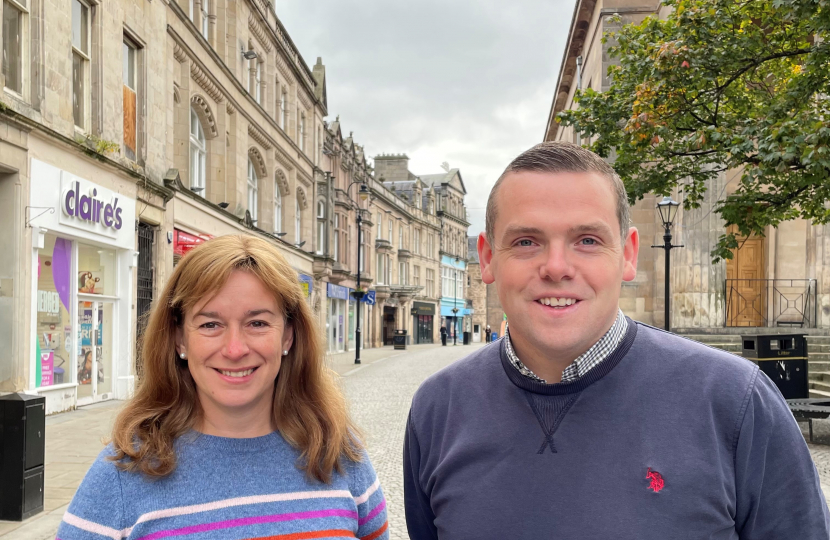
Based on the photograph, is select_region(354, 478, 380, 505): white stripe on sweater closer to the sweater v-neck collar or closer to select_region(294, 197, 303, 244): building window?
→ the sweater v-neck collar

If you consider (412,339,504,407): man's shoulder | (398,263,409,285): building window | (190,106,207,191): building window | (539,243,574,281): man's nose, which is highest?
(190,106,207,191): building window

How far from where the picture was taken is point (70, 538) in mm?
1995

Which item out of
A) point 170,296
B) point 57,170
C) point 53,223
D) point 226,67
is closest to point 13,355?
point 53,223

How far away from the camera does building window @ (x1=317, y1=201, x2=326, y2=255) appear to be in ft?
120

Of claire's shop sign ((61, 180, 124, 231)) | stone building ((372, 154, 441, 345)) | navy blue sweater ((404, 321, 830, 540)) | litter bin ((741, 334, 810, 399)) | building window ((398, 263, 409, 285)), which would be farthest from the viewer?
A: building window ((398, 263, 409, 285))

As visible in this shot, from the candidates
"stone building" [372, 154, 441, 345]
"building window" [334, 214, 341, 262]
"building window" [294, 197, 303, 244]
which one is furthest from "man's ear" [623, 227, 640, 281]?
"stone building" [372, 154, 441, 345]

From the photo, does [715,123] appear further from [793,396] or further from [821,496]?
[821,496]

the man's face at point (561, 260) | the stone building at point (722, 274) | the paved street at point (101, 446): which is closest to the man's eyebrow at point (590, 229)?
the man's face at point (561, 260)

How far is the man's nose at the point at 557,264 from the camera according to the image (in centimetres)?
183

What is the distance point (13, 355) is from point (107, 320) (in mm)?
3812

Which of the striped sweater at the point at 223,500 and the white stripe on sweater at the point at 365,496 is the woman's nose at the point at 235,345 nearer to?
the striped sweater at the point at 223,500

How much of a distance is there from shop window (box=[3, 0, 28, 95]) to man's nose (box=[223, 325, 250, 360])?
10724 millimetres

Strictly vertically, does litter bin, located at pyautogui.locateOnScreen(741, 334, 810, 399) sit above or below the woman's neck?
below

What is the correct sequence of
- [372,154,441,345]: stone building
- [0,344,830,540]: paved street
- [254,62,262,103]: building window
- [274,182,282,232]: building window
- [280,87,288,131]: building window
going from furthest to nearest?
[372,154,441,345]: stone building
[280,87,288,131]: building window
[274,182,282,232]: building window
[254,62,262,103]: building window
[0,344,830,540]: paved street
